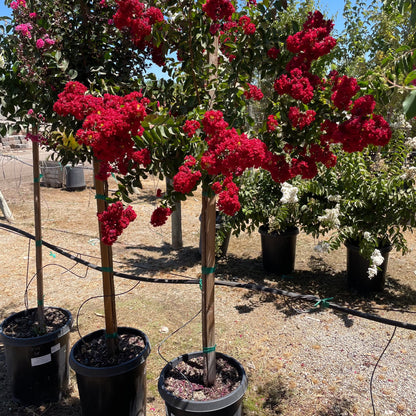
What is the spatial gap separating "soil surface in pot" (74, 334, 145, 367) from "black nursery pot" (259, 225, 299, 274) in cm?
246

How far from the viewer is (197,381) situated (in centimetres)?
207

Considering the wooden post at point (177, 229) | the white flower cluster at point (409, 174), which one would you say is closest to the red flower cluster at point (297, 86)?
the white flower cluster at point (409, 174)

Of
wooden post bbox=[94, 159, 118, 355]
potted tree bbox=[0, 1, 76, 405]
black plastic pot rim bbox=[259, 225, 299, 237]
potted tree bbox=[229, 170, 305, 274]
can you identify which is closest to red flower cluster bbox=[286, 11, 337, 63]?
potted tree bbox=[0, 1, 76, 405]

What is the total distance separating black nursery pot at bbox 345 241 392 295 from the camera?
160 inches

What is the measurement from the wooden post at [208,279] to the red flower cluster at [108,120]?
485 millimetres

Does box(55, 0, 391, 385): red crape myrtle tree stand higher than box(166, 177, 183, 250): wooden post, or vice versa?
box(55, 0, 391, 385): red crape myrtle tree

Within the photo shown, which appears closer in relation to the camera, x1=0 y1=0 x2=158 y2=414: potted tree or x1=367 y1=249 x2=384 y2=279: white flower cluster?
x1=0 y1=0 x2=158 y2=414: potted tree

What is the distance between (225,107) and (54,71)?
3.30ft

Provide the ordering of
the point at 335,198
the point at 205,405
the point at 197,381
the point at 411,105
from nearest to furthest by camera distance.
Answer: the point at 411,105, the point at 205,405, the point at 197,381, the point at 335,198

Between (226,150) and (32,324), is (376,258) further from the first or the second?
(32,324)

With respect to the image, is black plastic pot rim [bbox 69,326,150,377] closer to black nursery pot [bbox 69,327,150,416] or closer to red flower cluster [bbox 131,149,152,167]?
black nursery pot [bbox 69,327,150,416]

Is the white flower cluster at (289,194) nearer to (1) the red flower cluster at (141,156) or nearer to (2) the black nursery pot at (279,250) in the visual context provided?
(2) the black nursery pot at (279,250)

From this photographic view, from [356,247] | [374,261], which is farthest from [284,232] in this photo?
[374,261]

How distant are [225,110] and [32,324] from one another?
2.14 meters
